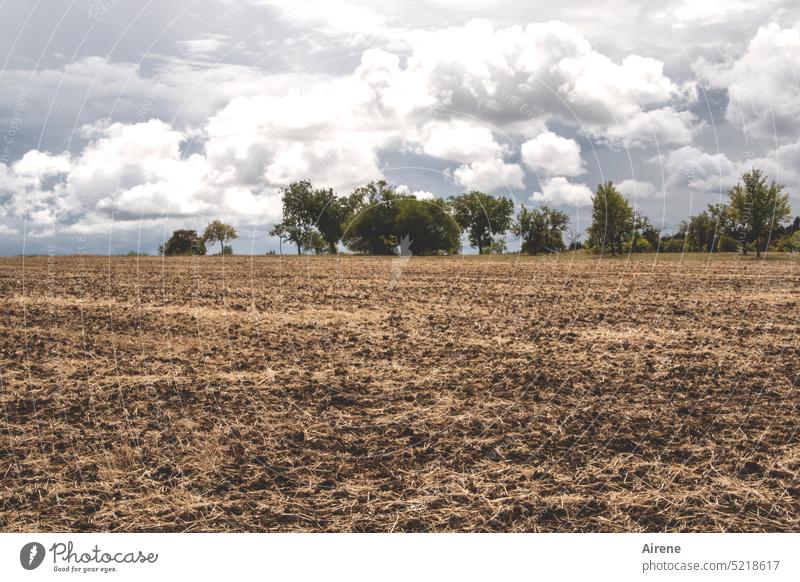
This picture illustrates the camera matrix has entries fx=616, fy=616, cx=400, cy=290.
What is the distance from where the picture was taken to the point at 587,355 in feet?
41.6

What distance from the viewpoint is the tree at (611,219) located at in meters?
52.1

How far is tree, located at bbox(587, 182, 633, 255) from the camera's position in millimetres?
52091

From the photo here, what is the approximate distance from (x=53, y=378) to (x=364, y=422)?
6213 mm

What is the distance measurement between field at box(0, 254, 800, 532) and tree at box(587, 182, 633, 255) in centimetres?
3594

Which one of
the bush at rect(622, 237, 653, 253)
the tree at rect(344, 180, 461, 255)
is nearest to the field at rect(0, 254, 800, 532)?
the tree at rect(344, 180, 461, 255)

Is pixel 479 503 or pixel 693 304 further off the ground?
pixel 693 304

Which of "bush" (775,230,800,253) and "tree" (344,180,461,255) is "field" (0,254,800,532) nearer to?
"tree" (344,180,461,255)

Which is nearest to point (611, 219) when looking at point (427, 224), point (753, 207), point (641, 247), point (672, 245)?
point (753, 207)

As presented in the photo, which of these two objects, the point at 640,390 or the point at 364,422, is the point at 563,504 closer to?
the point at 364,422

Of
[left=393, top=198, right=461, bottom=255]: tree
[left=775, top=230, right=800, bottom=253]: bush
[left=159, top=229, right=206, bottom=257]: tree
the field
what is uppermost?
[left=775, top=230, right=800, bottom=253]: bush

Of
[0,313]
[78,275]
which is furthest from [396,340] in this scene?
[78,275]

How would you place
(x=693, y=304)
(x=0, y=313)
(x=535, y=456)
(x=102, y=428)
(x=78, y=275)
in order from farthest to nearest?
(x=78, y=275) → (x=693, y=304) → (x=0, y=313) → (x=102, y=428) → (x=535, y=456)

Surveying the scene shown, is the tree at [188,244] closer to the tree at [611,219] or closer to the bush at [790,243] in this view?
the tree at [611,219]

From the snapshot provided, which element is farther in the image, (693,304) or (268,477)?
(693,304)
